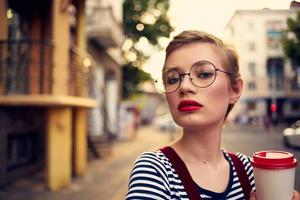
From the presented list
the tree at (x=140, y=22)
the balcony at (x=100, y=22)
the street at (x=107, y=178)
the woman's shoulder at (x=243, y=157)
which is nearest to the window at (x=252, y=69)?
the street at (x=107, y=178)

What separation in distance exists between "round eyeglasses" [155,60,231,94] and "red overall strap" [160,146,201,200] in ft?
0.69

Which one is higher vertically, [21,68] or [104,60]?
[104,60]

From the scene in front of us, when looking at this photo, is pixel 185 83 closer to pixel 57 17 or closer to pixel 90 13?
pixel 57 17

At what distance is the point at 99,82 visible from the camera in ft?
47.5

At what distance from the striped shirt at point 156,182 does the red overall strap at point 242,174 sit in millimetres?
86

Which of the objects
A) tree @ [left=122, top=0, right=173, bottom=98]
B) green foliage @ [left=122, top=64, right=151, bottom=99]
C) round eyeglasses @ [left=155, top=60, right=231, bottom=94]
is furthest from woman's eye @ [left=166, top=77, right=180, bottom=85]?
green foliage @ [left=122, top=64, right=151, bottom=99]

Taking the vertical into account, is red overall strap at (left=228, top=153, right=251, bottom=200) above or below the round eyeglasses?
below

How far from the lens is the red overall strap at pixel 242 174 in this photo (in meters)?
1.31

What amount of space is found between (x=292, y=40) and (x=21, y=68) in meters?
6.81

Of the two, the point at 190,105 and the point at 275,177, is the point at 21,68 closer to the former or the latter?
the point at 190,105

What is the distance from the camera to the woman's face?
121cm

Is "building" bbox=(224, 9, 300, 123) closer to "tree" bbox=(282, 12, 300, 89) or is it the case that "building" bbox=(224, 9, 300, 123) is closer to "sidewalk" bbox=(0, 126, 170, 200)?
A: "tree" bbox=(282, 12, 300, 89)

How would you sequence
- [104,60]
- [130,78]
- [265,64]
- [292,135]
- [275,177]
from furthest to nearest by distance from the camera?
[130,78] → [104,60] → [265,64] → [292,135] → [275,177]

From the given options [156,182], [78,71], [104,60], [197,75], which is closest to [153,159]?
[156,182]
